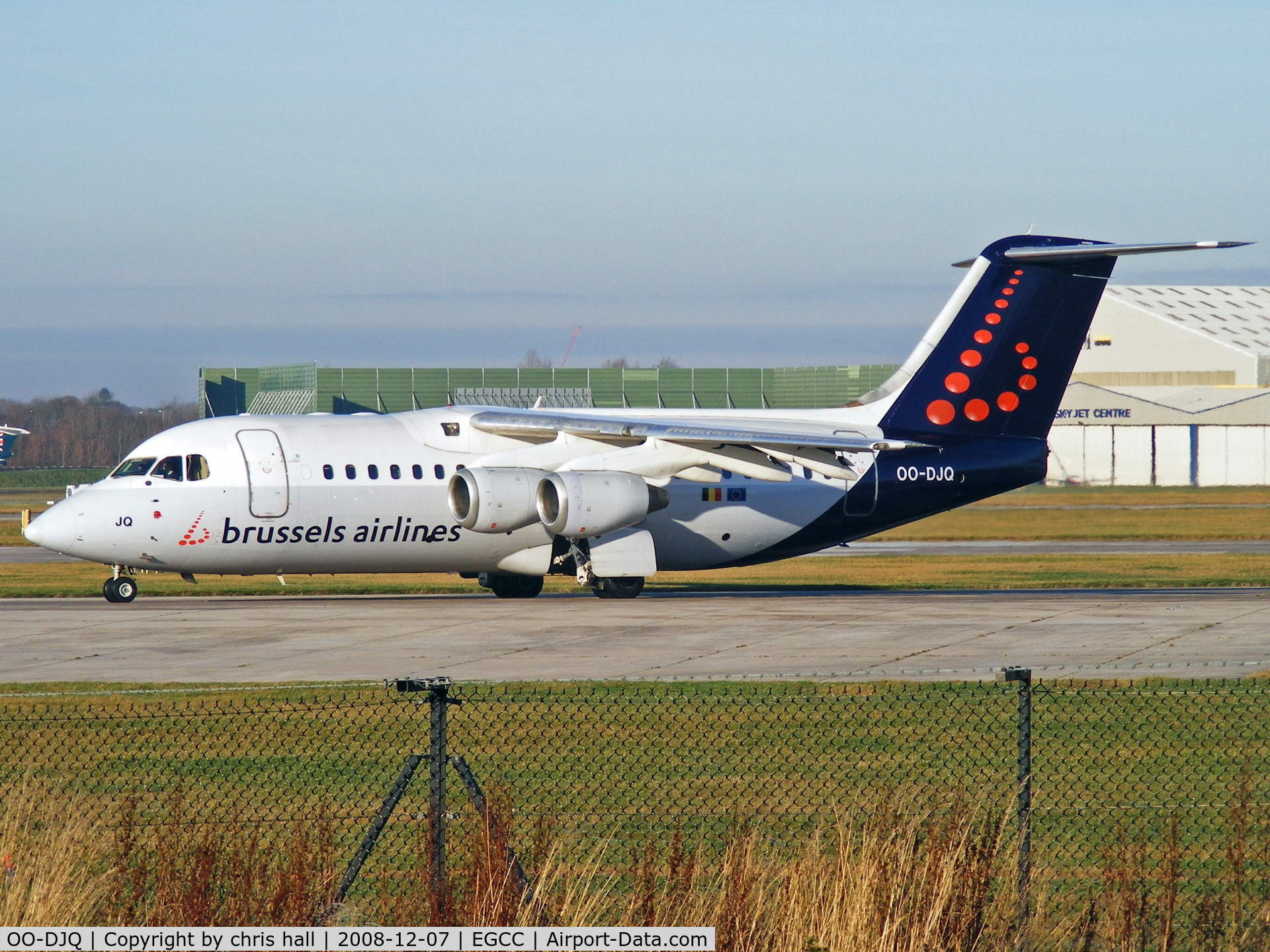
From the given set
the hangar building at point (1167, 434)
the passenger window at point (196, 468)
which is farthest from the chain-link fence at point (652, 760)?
the hangar building at point (1167, 434)

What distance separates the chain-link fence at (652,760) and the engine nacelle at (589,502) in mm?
8880

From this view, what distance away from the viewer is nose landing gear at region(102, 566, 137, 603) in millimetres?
26906

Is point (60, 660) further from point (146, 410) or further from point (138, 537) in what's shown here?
point (146, 410)

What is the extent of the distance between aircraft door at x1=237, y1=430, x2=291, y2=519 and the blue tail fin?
11335 mm

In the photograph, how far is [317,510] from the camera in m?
25.7

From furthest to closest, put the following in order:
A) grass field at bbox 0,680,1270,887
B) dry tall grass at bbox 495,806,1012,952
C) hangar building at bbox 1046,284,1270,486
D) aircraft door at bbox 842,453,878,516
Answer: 1. hangar building at bbox 1046,284,1270,486
2. aircraft door at bbox 842,453,878,516
3. grass field at bbox 0,680,1270,887
4. dry tall grass at bbox 495,806,1012,952

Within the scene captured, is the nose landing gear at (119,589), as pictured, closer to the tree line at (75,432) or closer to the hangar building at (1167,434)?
the hangar building at (1167,434)

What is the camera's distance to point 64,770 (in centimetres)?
1235

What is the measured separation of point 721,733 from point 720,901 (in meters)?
6.55

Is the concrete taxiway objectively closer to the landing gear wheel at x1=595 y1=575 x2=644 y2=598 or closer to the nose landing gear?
the nose landing gear

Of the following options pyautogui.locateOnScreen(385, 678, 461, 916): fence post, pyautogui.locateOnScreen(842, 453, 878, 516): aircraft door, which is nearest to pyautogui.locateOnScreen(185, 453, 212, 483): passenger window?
pyautogui.locateOnScreen(842, 453, 878, 516): aircraft door

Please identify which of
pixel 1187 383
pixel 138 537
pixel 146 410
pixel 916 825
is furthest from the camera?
pixel 146 410

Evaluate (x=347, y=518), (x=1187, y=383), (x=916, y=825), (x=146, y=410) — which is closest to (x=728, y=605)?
(x=347, y=518)
